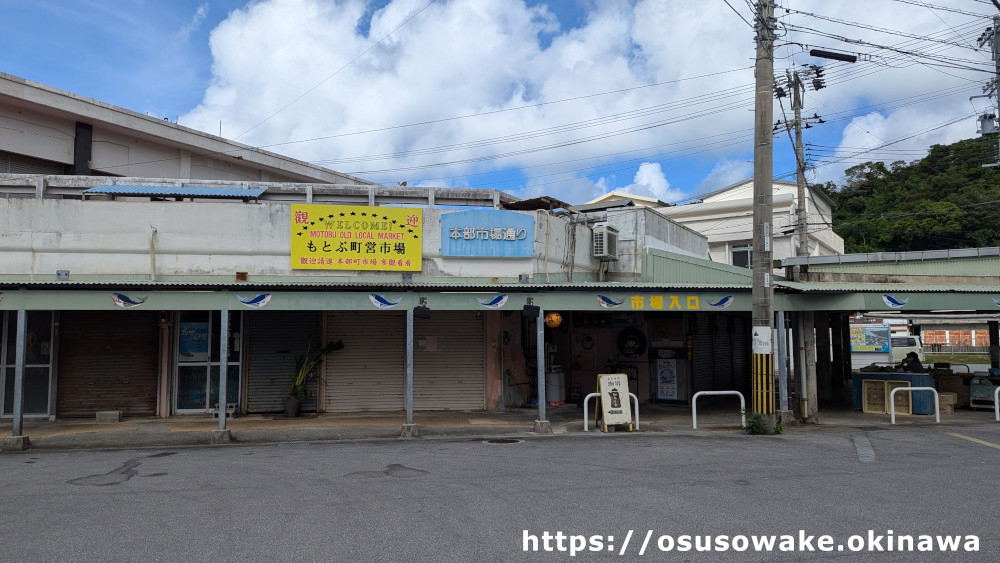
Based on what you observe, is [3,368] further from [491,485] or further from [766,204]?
[766,204]

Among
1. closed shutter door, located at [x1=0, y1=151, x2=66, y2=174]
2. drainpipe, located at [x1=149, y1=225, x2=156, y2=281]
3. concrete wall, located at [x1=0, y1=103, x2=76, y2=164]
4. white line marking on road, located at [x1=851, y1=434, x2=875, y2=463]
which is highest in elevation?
concrete wall, located at [x1=0, y1=103, x2=76, y2=164]

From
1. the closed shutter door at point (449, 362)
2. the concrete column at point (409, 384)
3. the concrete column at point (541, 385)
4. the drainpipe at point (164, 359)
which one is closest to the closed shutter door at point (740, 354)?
the closed shutter door at point (449, 362)

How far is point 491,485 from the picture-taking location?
27.5 feet

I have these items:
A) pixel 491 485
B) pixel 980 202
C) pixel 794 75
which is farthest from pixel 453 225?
pixel 980 202

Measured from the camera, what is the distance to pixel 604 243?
17.3 meters

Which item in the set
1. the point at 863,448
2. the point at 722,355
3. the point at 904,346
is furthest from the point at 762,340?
the point at 904,346

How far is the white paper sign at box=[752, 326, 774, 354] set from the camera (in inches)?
527

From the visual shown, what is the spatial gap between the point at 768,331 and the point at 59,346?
1557 centimetres

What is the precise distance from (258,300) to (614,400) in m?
7.29

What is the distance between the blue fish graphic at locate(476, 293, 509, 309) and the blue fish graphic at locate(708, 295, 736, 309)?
14.4 ft

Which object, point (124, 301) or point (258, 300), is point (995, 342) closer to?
point (258, 300)

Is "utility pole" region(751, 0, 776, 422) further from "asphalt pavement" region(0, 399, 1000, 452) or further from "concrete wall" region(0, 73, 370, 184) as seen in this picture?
"concrete wall" region(0, 73, 370, 184)

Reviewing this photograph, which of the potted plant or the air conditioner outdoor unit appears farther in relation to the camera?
the air conditioner outdoor unit

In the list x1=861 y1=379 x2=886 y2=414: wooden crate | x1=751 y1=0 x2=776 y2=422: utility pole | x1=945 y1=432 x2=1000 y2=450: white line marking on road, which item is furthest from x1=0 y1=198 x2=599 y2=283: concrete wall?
x1=861 y1=379 x2=886 y2=414: wooden crate
